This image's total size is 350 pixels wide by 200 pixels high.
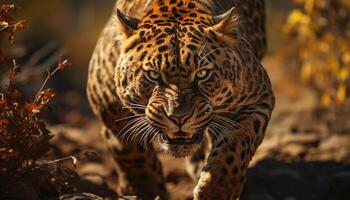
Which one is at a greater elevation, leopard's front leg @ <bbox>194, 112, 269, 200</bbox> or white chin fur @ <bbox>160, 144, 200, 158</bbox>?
white chin fur @ <bbox>160, 144, 200, 158</bbox>

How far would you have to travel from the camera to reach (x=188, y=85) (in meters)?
7.04

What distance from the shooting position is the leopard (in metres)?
7.04

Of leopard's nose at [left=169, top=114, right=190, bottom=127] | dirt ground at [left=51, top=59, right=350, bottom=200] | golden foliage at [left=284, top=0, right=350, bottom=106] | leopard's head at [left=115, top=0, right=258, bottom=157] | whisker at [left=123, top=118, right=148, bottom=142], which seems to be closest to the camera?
leopard's nose at [left=169, top=114, right=190, bottom=127]

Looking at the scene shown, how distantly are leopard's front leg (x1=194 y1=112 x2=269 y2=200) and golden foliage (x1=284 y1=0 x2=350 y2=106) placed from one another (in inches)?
176

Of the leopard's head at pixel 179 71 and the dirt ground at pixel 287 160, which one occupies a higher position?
the leopard's head at pixel 179 71

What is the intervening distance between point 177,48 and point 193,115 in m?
0.57

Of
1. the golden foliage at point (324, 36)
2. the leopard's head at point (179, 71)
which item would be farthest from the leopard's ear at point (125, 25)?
the golden foliage at point (324, 36)

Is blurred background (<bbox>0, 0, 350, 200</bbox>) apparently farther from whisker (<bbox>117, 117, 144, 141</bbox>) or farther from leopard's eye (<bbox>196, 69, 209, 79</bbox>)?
leopard's eye (<bbox>196, 69, 209, 79</bbox>)

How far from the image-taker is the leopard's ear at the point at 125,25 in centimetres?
755

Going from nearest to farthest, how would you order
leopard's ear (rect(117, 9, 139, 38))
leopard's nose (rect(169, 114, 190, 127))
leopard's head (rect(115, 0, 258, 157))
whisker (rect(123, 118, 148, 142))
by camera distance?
leopard's nose (rect(169, 114, 190, 127)) < leopard's head (rect(115, 0, 258, 157)) < whisker (rect(123, 118, 148, 142)) < leopard's ear (rect(117, 9, 139, 38))

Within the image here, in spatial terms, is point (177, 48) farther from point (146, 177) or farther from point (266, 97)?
point (146, 177)

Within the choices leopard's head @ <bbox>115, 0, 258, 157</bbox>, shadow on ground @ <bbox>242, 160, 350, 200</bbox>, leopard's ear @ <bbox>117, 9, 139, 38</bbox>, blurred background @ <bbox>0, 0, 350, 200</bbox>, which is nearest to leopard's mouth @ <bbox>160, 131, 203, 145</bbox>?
leopard's head @ <bbox>115, 0, 258, 157</bbox>

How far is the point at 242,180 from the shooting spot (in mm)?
7305

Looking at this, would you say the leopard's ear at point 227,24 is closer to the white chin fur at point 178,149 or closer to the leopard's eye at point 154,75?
the leopard's eye at point 154,75
